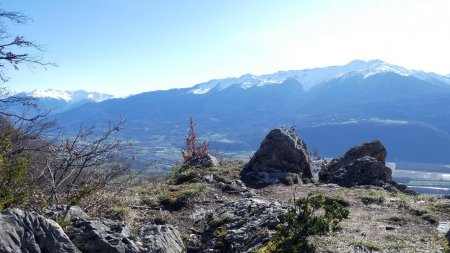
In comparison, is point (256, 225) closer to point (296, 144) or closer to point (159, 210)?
point (159, 210)

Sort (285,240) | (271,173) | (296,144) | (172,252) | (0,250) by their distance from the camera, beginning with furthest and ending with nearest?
(296,144) → (271,173) → (172,252) → (285,240) → (0,250)

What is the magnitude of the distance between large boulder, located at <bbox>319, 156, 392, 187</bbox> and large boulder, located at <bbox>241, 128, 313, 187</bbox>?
4.98ft

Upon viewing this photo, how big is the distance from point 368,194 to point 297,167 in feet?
16.6

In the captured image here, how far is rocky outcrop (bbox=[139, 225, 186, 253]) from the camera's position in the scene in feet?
26.2

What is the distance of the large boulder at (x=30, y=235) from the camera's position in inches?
237

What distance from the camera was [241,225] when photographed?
33.1 feet

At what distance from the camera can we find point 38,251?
20.5 ft

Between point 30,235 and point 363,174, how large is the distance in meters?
14.9

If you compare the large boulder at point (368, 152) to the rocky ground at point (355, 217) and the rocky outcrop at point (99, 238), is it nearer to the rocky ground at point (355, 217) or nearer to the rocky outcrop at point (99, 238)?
the rocky ground at point (355, 217)

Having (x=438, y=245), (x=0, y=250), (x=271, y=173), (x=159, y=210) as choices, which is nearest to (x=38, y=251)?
(x=0, y=250)

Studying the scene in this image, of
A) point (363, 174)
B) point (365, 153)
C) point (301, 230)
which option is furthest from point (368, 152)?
point (301, 230)

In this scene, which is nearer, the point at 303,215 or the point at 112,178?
the point at 303,215

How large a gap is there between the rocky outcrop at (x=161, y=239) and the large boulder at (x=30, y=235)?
63.1 inches

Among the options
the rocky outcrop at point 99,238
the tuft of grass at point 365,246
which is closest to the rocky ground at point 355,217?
the tuft of grass at point 365,246
